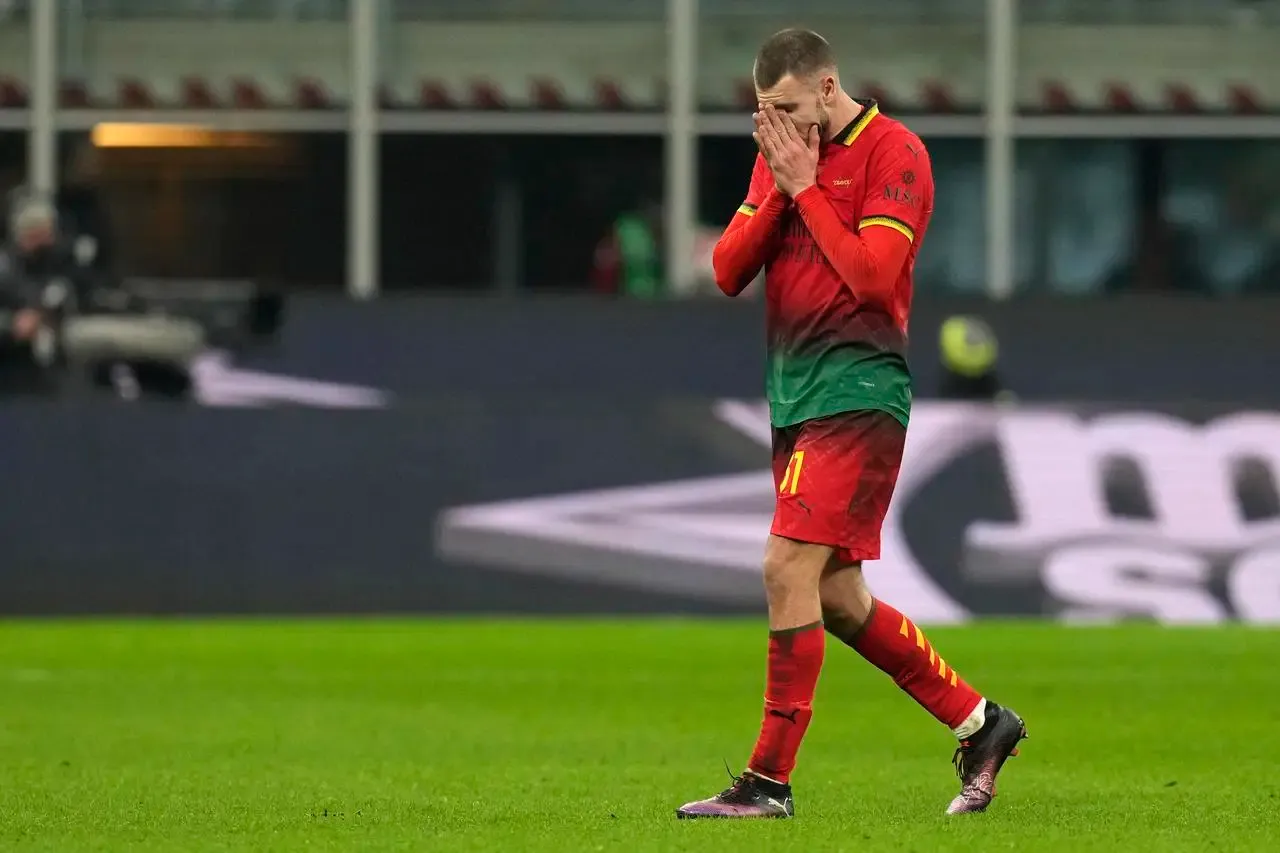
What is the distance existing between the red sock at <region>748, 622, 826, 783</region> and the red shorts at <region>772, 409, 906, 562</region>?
0.26 meters

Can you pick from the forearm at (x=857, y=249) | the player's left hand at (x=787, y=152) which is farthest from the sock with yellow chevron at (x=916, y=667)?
the player's left hand at (x=787, y=152)

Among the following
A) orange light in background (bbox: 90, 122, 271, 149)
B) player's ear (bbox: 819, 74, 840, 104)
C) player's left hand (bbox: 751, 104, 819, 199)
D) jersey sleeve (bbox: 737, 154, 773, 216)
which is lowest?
orange light in background (bbox: 90, 122, 271, 149)

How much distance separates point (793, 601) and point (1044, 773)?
6.47 feet

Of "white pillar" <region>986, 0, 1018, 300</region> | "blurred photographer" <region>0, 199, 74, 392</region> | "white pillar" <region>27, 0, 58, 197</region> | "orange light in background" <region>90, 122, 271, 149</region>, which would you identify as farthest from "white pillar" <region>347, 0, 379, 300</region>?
"white pillar" <region>986, 0, 1018, 300</region>

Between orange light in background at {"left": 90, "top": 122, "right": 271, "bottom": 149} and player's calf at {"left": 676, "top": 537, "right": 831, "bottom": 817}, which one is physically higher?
orange light in background at {"left": 90, "top": 122, "right": 271, "bottom": 149}

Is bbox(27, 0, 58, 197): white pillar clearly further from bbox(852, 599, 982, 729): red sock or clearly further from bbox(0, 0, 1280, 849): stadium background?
bbox(852, 599, 982, 729): red sock

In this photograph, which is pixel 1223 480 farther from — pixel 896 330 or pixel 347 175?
pixel 896 330

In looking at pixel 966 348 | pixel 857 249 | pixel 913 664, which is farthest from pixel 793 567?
pixel 966 348

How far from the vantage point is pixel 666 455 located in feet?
55.8

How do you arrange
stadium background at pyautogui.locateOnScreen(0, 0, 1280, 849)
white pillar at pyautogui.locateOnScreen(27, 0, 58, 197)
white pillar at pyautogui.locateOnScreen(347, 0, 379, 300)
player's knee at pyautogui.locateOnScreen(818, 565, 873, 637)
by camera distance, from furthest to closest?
white pillar at pyautogui.locateOnScreen(347, 0, 379, 300) → white pillar at pyautogui.locateOnScreen(27, 0, 58, 197) → stadium background at pyautogui.locateOnScreen(0, 0, 1280, 849) → player's knee at pyautogui.locateOnScreen(818, 565, 873, 637)

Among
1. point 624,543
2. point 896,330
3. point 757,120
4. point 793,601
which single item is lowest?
point 624,543

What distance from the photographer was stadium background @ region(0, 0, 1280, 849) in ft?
35.9

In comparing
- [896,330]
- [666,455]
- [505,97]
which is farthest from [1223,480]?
[896,330]

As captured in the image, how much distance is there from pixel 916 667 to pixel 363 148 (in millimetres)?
13967
